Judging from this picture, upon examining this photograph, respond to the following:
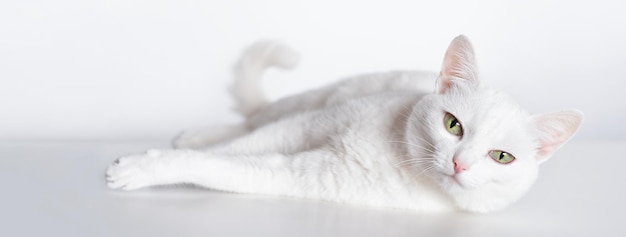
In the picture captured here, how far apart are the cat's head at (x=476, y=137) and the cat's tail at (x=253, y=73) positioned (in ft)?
4.05

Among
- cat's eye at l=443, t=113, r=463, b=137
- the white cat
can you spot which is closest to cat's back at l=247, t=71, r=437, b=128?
the white cat

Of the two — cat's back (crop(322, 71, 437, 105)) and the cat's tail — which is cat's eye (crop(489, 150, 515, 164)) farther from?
the cat's tail

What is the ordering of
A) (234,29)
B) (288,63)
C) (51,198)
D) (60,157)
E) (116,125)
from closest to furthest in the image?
(51,198), (60,157), (288,63), (116,125), (234,29)

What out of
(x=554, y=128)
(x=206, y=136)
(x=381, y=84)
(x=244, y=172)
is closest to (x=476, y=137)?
(x=554, y=128)

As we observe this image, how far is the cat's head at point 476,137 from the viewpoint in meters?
2.32

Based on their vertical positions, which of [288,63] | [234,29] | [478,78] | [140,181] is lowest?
[140,181]

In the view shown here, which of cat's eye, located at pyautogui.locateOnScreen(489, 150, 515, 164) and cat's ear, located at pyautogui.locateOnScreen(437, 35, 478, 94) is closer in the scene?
cat's eye, located at pyautogui.locateOnScreen(489, 150, 515, 164)

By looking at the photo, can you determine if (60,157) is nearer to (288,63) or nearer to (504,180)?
(288,63)

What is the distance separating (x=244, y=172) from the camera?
2.54 metres

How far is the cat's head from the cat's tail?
1235mm

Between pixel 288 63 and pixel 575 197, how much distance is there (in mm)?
1315

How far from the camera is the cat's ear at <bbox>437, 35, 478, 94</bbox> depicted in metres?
2.45

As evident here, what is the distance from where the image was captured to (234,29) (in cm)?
436

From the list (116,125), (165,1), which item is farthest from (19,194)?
(165,1)
